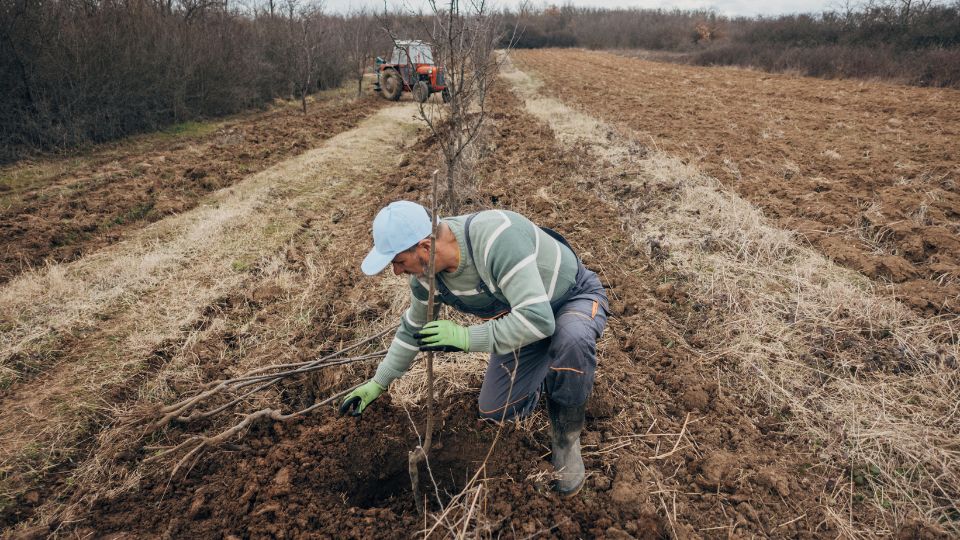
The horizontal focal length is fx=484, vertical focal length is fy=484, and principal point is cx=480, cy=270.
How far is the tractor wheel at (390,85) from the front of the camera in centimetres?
1511

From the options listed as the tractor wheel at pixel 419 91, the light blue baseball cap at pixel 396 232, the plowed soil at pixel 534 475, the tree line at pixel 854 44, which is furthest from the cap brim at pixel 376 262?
the tree line at pixel 854 44

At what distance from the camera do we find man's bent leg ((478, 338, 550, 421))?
2.41m

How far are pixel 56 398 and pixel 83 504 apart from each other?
1.05 meters

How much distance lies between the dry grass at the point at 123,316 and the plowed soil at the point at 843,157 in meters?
4.87

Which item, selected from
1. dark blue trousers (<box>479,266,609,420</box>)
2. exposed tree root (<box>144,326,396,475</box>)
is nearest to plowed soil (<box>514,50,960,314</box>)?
dark blue trousers (<box>479,266,609,420</box>)

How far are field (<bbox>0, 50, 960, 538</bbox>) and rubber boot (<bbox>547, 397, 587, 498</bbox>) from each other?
0.30ft

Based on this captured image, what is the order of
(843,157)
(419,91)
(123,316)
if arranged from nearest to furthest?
(123,316), (843,157), (419,91)

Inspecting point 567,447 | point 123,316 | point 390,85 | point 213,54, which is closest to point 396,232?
point 567,447

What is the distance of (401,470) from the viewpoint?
2.58 metres

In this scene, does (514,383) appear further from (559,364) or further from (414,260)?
(414,260)

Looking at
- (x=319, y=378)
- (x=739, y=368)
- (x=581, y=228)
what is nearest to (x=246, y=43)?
(x=581, y=228)

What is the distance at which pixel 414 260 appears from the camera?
2.04 meters

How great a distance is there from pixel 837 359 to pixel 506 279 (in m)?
2.50

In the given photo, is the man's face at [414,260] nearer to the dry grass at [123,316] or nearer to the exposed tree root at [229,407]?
the exposed tree root at [229,407]
